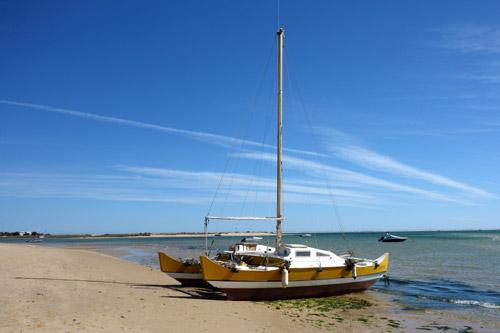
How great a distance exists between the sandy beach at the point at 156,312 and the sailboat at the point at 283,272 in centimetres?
83

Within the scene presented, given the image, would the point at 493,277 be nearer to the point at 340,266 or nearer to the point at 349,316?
the point at 340,266

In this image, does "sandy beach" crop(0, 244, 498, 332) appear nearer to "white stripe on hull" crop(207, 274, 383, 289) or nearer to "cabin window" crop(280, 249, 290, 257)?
"white stripe on hull" crop(207, 274, 383, 289)

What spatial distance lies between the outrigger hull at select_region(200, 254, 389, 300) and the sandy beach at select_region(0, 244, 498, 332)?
699 millimetres

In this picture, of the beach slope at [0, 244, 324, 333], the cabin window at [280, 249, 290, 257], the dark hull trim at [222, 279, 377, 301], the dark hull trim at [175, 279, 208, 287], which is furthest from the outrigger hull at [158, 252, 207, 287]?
the cabin window at [280, 249, 290, 257]

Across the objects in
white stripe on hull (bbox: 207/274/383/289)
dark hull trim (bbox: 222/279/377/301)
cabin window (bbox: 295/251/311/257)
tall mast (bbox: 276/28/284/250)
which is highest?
tall mast (bbox: 276/28/284/250)

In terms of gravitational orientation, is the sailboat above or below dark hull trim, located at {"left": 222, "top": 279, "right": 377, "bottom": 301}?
above

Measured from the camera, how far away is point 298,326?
15445 millimetres

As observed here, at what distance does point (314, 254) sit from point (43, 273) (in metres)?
17.1

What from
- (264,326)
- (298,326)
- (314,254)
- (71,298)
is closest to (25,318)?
(71,298)

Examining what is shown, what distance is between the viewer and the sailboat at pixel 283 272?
64.3 feet

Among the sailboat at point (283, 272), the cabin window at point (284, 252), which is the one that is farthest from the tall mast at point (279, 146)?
the cabin window at point (284, 252)

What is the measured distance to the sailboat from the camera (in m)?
19.6

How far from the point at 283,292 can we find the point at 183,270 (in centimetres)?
609

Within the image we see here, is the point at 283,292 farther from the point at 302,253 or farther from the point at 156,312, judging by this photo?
the point at 156,312
